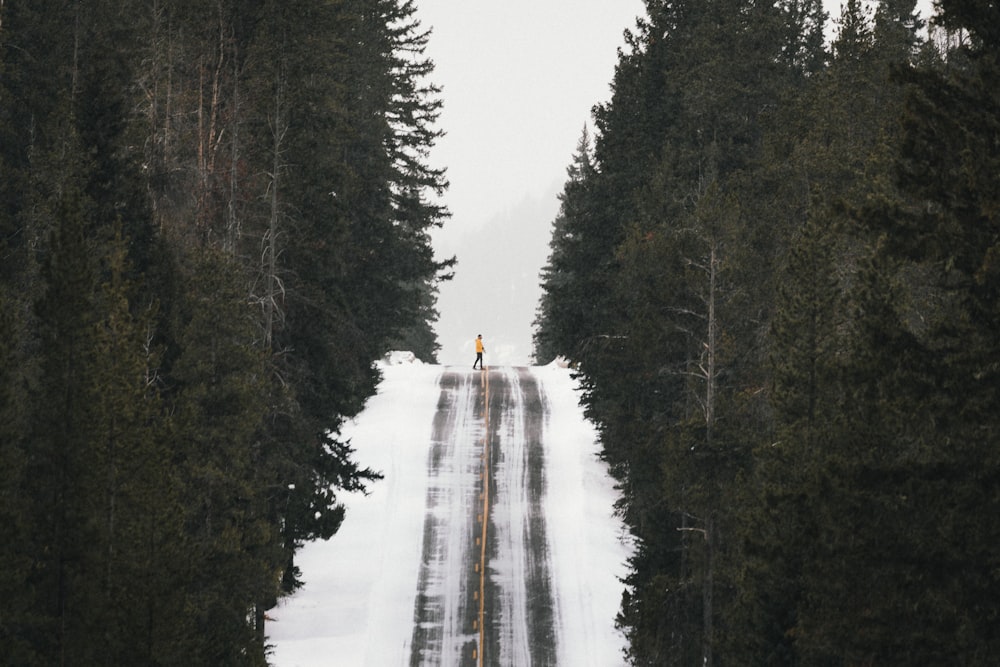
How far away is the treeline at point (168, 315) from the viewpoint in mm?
18109

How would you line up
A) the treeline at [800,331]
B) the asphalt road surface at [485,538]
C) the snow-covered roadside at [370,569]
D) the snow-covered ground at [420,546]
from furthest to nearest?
1. the asphalt road surface at [485,538]
2. the snow-covered ground at [420,546]
3. the snow-covered roadside at [370,569]
4. the treeline at [800,331]

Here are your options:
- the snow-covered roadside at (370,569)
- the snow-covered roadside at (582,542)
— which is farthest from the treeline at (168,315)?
the snow-covered roadside at (582,542)

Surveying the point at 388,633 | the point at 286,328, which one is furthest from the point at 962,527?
the point at 388,633

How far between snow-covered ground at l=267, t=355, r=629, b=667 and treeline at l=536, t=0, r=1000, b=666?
3.42 m

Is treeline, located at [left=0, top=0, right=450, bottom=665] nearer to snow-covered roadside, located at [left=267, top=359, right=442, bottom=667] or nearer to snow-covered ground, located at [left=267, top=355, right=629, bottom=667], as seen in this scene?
snow-covered roadside, located at [left=267, top=359, right=442, bottom=667]

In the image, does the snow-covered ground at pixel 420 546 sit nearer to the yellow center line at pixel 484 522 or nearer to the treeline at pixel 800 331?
the yellow center line at pixel 484 522

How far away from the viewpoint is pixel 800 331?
2088cm

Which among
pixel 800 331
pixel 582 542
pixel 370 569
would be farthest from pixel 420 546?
pixel 800 331

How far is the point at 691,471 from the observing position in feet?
78.3

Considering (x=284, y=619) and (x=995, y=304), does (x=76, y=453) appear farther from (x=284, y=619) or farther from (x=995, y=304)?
(x=284, y=619)

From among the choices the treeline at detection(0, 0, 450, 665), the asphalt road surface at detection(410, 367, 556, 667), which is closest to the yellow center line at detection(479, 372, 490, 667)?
Result: the asphalt road surface at detection(410, 367, 556, 667)

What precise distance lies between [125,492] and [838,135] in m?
17.6

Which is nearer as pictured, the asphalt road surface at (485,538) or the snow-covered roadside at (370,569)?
the snow-covered roadside at (370,569)

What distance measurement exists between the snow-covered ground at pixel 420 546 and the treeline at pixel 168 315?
1.99 m
